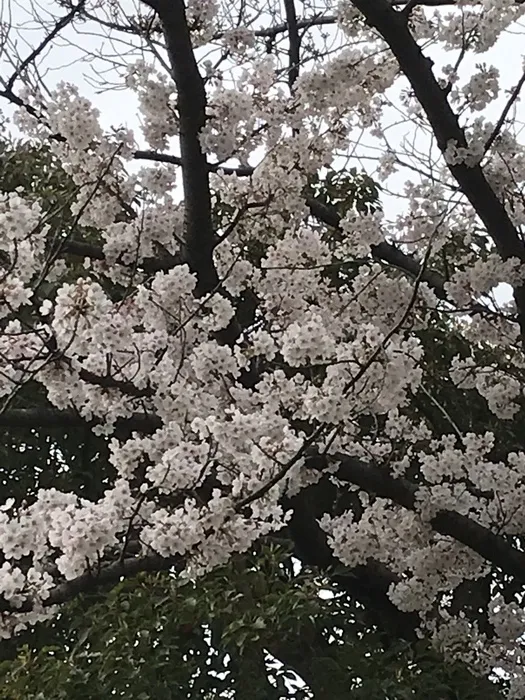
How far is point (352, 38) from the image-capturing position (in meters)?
3.05

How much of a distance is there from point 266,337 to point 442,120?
875 mm

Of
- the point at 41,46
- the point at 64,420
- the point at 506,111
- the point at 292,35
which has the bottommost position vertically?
the point at 64,420

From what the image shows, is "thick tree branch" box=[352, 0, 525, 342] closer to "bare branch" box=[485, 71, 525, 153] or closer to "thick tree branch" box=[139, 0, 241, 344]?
"bare branch" box=[485, 71, 525, 153]

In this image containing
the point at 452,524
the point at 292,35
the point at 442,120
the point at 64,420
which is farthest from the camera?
the point at 292,35

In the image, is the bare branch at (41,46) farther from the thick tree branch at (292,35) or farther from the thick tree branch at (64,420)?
the thick tree branch at (292,35)

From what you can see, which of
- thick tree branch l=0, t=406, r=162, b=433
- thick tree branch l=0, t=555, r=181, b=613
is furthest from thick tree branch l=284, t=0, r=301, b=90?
thick tree branch l=0, t=555, r=181, b=613

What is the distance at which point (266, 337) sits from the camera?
2.29 metres

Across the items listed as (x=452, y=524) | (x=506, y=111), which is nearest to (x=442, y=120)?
(x=506, y=111)

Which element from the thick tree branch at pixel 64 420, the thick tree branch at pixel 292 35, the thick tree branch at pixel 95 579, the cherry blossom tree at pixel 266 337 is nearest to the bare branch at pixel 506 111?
the cherry blossom tree at pixel 266 337

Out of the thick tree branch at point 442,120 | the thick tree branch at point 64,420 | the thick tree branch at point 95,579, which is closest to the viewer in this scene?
the thick tree branch at point 95,579

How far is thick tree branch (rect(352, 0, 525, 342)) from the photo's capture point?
8.14 feet

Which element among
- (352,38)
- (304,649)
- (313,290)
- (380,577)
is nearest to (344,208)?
(352,38)

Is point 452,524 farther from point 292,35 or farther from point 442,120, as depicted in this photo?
point 292,35

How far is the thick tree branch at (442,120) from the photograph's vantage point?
2.48 metres
